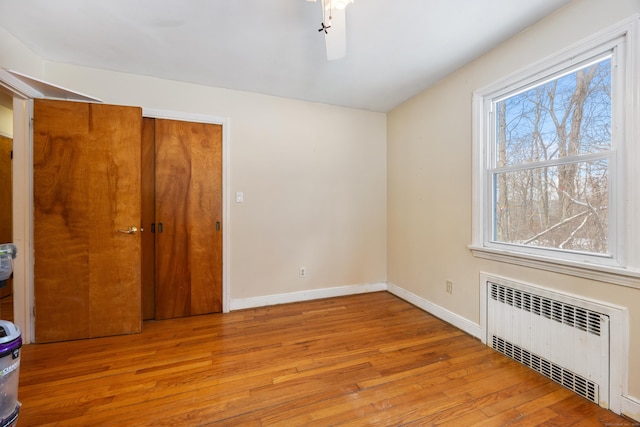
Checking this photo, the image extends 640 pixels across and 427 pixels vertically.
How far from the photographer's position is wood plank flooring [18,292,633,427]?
1397 mm

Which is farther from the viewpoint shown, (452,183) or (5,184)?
(5,184)

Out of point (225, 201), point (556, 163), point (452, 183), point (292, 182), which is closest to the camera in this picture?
point (556, 163)

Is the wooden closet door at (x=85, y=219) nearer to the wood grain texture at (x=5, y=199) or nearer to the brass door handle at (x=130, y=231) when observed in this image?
the brass door handle at (x=130, y=231)

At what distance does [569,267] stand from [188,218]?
10.5ft

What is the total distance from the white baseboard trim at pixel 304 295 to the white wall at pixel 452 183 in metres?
0.34

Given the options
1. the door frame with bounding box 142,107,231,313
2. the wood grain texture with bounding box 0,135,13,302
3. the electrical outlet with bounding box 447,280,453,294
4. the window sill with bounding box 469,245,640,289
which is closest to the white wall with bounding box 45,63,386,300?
the door frame with bounding box 142,107,231,313

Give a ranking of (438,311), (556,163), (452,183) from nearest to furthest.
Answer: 1. (556,163)
2. (452,183)
3. (438,311)

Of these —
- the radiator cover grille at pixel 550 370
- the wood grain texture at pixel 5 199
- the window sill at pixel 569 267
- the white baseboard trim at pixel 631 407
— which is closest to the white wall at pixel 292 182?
the window sill at pixel 569 267

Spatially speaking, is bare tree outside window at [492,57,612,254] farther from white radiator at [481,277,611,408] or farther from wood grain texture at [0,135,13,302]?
wood grain texture at [0,135,13,302]

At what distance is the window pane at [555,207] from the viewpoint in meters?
1.58

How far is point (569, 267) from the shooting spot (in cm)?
163

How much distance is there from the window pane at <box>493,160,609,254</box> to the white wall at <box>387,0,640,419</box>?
9.3 inches

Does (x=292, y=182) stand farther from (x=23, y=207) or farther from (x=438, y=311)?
(x=23, y=207)

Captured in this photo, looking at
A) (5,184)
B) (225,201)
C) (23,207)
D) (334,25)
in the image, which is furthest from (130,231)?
(5,184)
